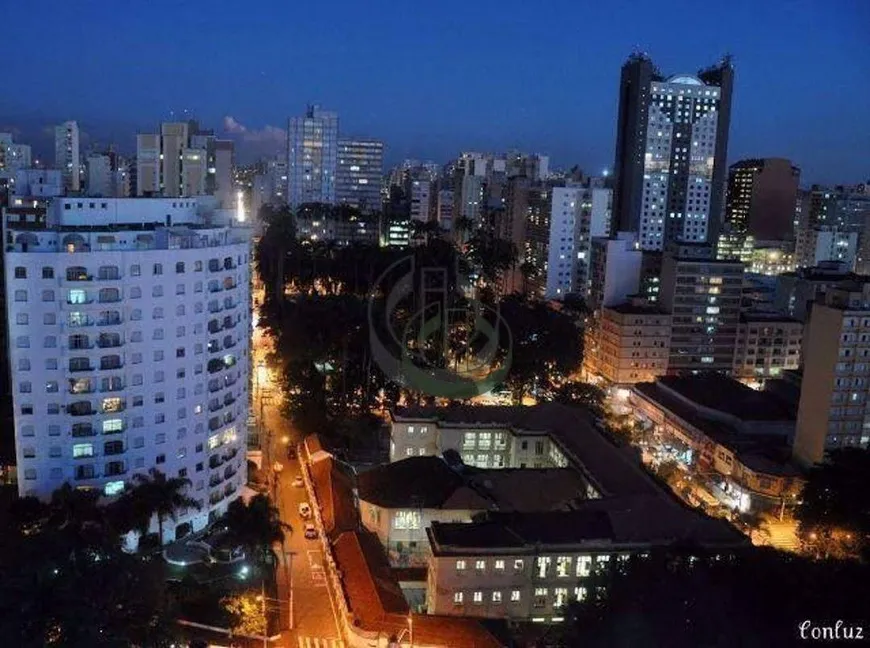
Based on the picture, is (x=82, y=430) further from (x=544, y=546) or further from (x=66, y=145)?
(x=66, y=145)

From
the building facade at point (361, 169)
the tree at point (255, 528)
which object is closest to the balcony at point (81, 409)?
the tree at point (255, 528)

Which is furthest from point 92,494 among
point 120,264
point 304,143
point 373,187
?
point 373,187

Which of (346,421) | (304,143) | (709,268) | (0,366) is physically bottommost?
(346,421)

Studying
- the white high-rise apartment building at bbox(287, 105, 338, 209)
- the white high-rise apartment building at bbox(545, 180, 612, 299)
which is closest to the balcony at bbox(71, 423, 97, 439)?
the white high-rise apartment building at bbox(545, 180, 612, 299)

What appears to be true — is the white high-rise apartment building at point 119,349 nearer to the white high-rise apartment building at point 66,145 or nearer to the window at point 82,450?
the window at point 82,450

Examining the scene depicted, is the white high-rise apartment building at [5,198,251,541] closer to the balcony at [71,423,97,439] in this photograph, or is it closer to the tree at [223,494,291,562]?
the balcony at [71,423,97,439]

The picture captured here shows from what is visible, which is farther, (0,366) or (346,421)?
(346,421)

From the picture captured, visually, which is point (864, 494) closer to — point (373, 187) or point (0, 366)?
point (0, 366)

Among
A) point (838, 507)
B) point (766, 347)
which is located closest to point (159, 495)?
point (838, 507)
